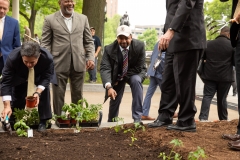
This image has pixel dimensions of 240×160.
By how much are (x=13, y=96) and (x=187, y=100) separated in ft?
8.47

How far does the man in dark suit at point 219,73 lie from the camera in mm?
10148

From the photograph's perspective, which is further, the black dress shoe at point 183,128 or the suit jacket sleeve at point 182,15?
the black dress shoe at point 183,128

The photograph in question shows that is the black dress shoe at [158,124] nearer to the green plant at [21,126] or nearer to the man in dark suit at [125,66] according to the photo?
the man in dark suit at [125,66]

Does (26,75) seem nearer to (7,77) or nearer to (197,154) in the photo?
(7,77)

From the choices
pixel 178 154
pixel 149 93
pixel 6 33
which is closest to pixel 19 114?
pixel 6 33

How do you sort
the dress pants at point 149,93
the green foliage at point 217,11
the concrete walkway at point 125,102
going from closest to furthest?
the dress pants at point 149,93
the concrete walkway at point 125,102
the green foliage at point 217,11

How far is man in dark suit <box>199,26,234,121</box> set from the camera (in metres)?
10.1

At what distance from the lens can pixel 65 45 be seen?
330 inches

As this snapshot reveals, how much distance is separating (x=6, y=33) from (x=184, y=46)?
3068 mm

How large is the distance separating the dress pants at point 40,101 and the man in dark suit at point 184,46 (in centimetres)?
174

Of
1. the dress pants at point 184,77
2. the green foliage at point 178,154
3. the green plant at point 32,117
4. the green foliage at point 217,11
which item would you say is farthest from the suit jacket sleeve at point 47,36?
the green foliage at point 217,11

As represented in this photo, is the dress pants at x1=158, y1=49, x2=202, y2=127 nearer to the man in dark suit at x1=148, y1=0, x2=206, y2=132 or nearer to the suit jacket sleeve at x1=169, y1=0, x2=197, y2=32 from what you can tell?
the man in dark suit at x1=148, y1=0, x2=206, y2=132

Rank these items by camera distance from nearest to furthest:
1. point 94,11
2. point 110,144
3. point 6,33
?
point 110,144 → point 6,33 → point 94,11

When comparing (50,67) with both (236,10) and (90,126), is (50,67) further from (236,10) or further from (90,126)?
(236,10)
